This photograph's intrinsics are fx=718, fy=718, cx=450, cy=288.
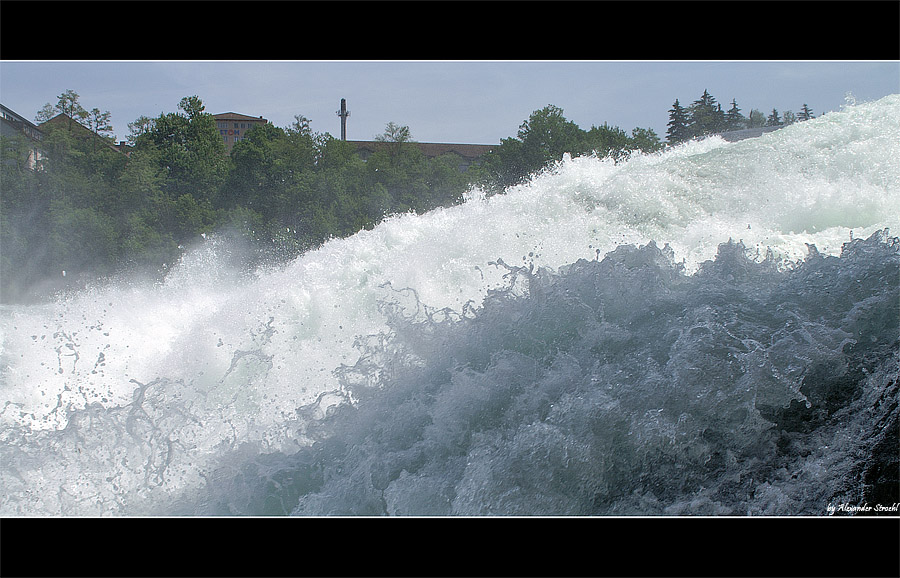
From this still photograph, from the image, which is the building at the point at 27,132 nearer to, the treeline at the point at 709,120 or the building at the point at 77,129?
the building at the point at 77,129

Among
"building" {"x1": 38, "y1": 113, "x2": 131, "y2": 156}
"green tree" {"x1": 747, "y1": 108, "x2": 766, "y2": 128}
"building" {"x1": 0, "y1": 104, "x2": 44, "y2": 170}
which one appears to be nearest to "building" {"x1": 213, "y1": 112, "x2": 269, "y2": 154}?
"building" {"x1": 38, "y1": 113, "x2": 131, "y2": 156}

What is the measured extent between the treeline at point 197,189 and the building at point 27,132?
202mm

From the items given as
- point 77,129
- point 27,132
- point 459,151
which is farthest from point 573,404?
point 77,129

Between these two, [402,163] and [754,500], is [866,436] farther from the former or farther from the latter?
[402,163]

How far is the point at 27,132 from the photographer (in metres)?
19.5

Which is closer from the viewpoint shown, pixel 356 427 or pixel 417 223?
pixel 356 427

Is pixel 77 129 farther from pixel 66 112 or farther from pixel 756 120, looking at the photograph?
pixel 756 120

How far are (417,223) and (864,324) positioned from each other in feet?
15.4

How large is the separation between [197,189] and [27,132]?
4.65m

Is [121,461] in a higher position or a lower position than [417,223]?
lower

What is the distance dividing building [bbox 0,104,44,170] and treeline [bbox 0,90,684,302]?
20 cm

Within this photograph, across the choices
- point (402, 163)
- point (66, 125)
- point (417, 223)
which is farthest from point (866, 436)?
point (66, 125)

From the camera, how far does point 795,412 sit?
9.00 feet

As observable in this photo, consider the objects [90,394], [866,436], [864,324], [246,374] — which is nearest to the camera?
[866,436]
